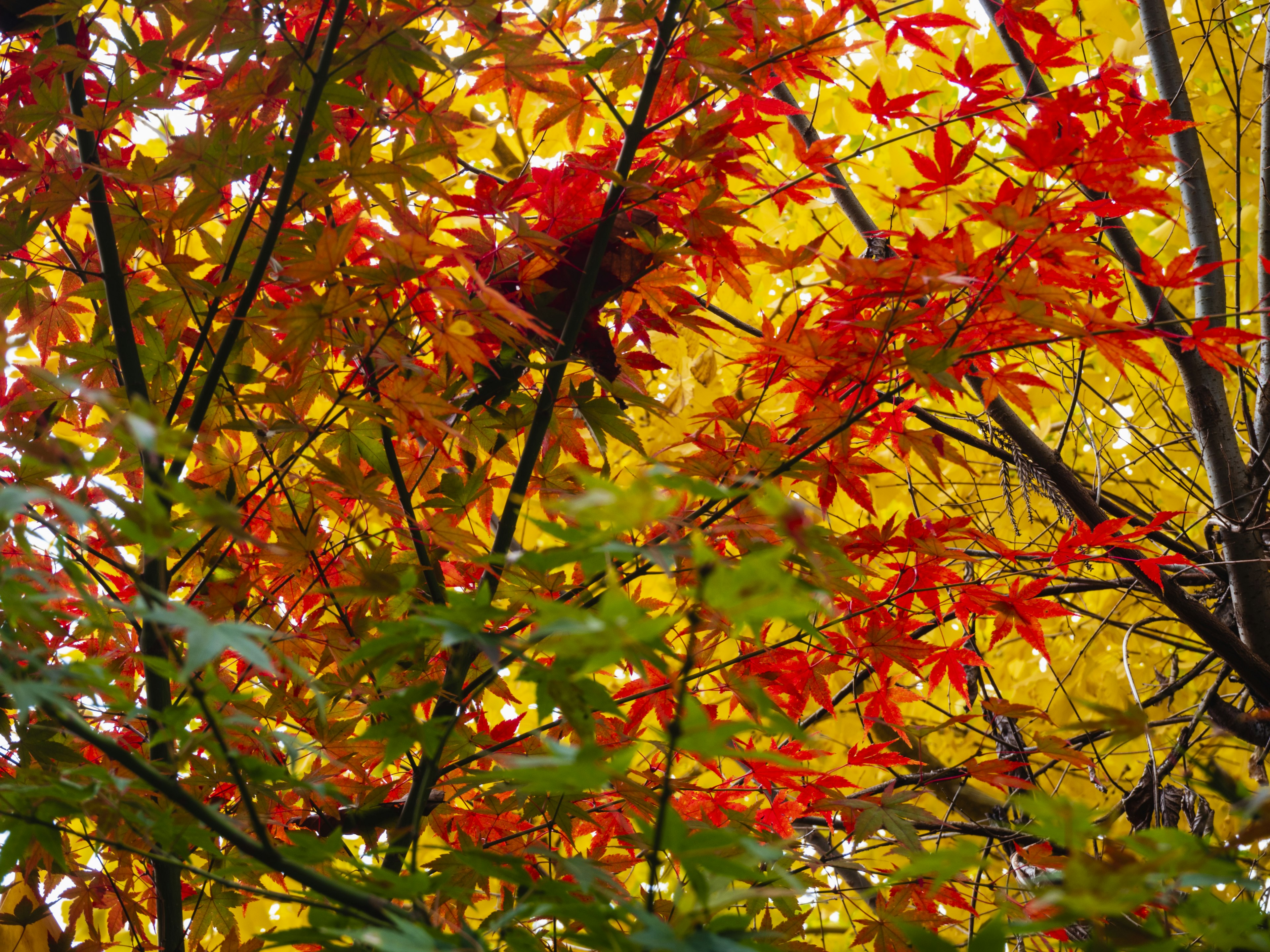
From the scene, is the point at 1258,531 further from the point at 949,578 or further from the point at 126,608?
the point at 126,608

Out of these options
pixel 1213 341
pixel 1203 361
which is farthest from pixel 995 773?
pixel 1203 361

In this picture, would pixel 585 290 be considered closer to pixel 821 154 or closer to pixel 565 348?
pixel 565 348

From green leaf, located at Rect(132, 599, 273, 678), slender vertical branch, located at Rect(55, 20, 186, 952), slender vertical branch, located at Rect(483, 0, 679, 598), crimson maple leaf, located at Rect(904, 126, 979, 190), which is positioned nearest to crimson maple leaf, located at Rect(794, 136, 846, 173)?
crimson maple leaf, located at Rect(904, 126, 979, 190)

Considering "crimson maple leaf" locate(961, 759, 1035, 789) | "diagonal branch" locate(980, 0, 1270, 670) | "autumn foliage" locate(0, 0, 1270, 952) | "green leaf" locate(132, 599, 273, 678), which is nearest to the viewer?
"green leaf" locate(132, 599, 273, 678)

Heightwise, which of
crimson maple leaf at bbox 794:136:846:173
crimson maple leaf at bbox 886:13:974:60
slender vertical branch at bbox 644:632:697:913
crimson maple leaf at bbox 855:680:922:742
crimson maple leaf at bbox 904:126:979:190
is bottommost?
slender vertical branch at bbox 644:632:697:913

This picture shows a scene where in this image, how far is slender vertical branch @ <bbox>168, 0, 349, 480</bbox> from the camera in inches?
39.6

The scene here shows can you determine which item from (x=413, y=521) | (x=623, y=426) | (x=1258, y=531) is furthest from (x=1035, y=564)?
(x=413, y=521)

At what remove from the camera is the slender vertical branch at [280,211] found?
3.30 ft

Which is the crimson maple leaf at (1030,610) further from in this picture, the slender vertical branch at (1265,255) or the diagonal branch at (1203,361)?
A: the slender vertical branch at (1265,255)

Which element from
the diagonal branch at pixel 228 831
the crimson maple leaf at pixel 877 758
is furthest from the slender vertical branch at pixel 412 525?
the crimson maple leaf at pixel 877 758

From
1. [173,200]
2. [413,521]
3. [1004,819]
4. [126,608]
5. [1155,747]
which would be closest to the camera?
[126,608]

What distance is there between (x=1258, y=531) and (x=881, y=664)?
995mm

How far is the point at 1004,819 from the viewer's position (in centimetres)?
202

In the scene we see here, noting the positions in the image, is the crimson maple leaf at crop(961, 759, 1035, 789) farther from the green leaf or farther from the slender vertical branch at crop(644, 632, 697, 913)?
the green leaf
